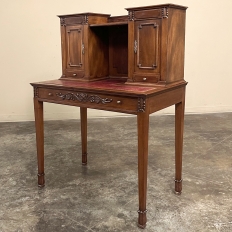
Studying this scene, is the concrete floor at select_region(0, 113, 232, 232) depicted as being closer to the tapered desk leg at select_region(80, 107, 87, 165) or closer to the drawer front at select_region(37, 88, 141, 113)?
the tapered desk leg at select_region(80, 107, 87, 165)

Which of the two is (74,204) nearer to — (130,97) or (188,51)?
(130,97)

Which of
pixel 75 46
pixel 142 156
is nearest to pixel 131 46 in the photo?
pixel 75 46

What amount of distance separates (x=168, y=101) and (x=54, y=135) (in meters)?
2.68

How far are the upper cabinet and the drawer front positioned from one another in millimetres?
295

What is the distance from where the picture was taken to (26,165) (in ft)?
11.5

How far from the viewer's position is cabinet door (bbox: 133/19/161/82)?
231 centimetres

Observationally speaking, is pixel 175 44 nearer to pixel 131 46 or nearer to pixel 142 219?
pixel 131 46

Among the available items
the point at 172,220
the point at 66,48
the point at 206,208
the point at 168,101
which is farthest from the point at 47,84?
the point at 206,208

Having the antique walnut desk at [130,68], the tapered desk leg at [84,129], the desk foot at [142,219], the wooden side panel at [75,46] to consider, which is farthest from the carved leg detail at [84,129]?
the desk foot at [142,219]

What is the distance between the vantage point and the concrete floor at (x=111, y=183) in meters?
2.37

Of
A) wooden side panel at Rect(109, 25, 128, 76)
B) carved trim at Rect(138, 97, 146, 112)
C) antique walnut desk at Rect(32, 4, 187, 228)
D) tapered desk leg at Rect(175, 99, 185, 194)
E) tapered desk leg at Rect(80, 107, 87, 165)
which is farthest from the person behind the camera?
tapered desk leg at Rect(80, 107, 87, 165)

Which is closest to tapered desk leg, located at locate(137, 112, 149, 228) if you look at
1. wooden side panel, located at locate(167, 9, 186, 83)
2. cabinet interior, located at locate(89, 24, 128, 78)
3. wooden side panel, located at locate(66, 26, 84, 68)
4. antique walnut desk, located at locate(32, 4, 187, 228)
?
antique walnut desk, located at locate(32, 4, 187, 228)

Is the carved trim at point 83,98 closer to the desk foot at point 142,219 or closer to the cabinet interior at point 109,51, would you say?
the cabinet interior at point 109,51

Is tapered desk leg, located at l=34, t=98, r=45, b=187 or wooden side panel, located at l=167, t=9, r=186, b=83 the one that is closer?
wooden side panel, located at l=167, t=9, r=186, b=83
